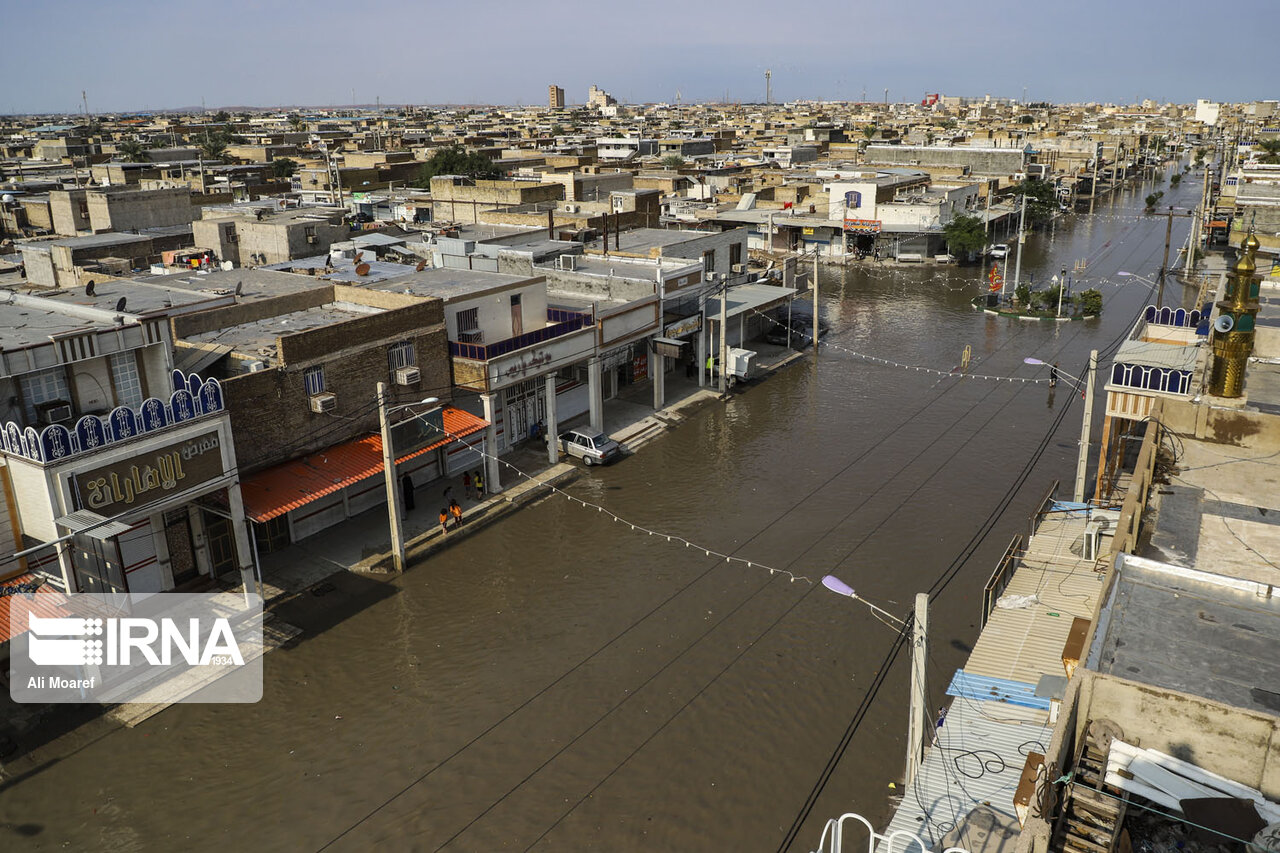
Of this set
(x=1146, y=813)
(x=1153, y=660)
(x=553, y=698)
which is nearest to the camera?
(x=1146, y=813)

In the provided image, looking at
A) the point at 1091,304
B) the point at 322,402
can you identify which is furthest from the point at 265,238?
the point at 1091,304

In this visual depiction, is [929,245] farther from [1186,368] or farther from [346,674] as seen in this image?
[346,674]

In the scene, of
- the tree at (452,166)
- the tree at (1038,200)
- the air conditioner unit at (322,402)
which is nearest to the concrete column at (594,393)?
the air conditioner unit at (322,402)

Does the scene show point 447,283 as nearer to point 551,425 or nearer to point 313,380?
point 551,425

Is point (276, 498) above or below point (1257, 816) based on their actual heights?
below

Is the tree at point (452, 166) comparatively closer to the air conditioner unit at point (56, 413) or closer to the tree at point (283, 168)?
the tree at point (283, 168)

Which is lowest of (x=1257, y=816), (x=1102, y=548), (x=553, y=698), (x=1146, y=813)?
(x=553, y=698)

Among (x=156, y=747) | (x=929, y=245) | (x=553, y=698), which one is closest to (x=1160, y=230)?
(x=929, y=245)

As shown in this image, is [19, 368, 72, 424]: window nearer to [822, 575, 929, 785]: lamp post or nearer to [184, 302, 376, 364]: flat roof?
[184, 302, 376, 364]: flat roof
